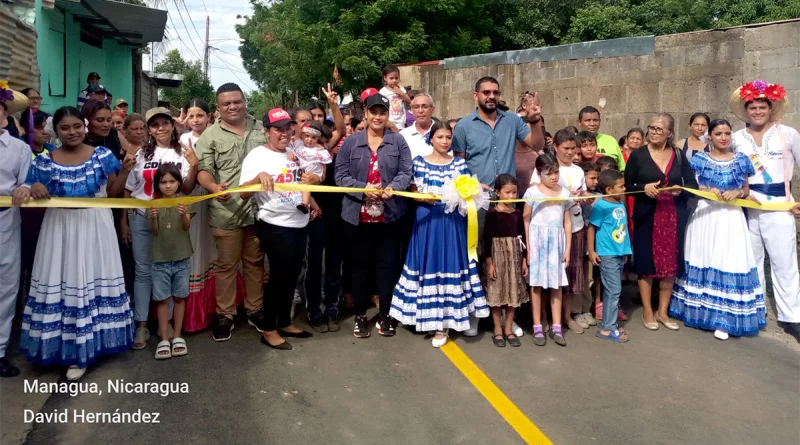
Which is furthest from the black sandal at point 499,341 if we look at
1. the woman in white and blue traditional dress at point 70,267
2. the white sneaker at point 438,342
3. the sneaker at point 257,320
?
the woman in white and blue traditional dress at point 70,267

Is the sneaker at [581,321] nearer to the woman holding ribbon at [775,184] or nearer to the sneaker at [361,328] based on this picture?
the woman holding ribbon at [775,184]

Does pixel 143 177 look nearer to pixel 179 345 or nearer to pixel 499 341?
pixel 179 345

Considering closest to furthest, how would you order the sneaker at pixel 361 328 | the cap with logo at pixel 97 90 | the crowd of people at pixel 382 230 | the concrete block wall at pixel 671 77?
the crowd of people at pixel 382 230 < the sneaker at pixel 361 328 < the concrete block wall at pixel 671 77 < the cap with logo at pixel 97 90

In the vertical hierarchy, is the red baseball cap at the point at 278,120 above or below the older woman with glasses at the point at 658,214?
above

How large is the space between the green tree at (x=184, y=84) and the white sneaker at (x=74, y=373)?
1400 inches

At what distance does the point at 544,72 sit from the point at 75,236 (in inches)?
343

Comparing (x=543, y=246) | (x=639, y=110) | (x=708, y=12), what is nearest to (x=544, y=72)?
(x=639, y=110)

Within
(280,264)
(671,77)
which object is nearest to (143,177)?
(280,264)

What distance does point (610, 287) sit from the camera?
17.5 feet

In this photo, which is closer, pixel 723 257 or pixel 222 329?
pixel 222 329

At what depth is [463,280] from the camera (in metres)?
5.12

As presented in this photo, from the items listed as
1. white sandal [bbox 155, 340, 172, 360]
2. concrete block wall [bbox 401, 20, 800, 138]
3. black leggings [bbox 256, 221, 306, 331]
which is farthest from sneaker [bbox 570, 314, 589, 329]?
concrete block wall [bbox 401, 20, 800, 138]

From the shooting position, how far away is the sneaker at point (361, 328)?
523 centimetres

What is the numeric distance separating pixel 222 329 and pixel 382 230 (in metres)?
1.60
